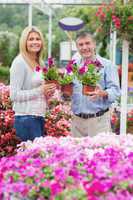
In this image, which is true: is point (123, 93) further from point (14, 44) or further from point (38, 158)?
point (14, 44)

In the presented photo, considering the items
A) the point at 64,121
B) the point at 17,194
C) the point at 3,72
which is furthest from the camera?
the point at 3,72

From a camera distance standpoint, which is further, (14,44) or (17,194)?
(14,44)

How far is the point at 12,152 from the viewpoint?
5598mm

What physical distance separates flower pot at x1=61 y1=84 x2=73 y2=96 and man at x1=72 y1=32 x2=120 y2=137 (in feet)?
0.22

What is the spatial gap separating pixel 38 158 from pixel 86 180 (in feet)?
1.50

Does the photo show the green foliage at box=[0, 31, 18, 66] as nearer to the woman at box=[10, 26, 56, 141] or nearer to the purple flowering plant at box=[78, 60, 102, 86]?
the woman at box=[10, 26, 56, 141]

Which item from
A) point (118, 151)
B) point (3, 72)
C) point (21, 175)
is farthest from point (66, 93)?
point (3, 72)

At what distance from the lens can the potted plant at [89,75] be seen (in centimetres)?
410

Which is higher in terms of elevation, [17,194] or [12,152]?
[17,194]

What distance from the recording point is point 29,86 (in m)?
4.32

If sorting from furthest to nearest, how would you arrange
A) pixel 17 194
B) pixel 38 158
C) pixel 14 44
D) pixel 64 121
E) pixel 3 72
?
pixel 14 44 → pixel 3 72 → pixel 64 121 → pixel 38 158 → pixel 17 194

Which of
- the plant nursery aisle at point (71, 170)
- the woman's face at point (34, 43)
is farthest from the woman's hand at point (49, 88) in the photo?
the plant nursery aisle at point (71, 170)

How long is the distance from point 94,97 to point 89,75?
0.18 metres

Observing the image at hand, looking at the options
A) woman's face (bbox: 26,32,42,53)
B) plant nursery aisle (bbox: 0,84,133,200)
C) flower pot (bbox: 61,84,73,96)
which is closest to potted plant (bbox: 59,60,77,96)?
flower pot (bbox: 61,84,73,96)
